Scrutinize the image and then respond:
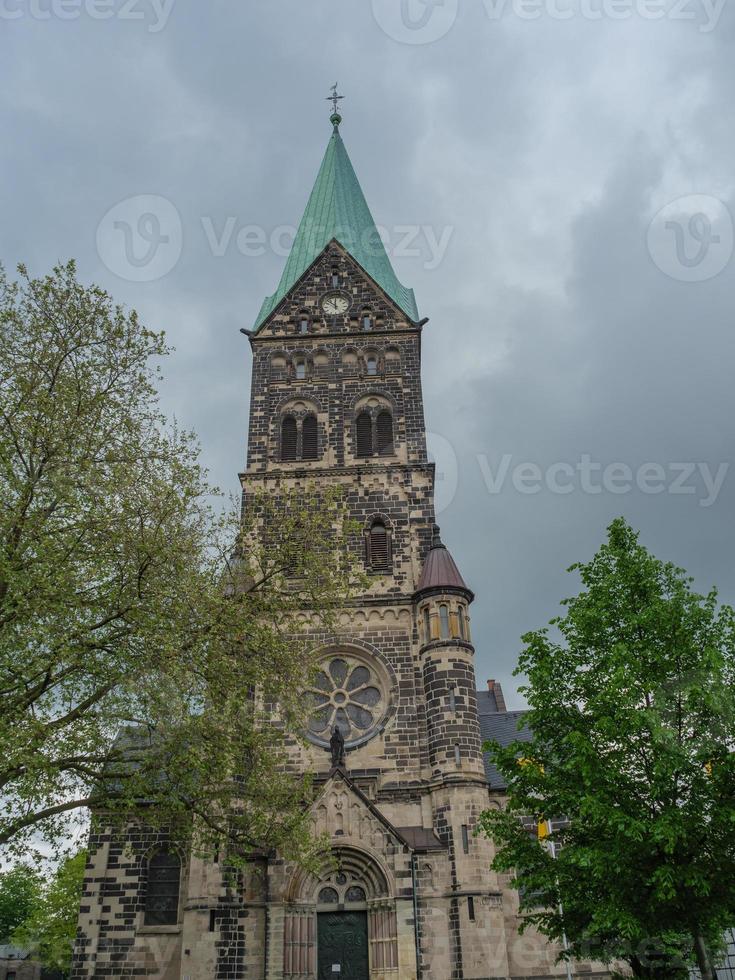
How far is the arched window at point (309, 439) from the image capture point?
32.4 m

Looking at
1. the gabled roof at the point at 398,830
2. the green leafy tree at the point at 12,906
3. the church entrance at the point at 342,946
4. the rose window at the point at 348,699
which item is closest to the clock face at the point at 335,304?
the rose window at the point at 348,699

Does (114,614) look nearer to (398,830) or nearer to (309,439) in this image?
(398,830)

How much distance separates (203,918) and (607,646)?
43.2 feet

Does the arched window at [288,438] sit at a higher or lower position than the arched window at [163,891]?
higher

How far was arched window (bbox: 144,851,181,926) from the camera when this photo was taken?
78.7 ft

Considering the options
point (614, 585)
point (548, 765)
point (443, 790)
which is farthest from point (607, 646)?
point (443, 790)

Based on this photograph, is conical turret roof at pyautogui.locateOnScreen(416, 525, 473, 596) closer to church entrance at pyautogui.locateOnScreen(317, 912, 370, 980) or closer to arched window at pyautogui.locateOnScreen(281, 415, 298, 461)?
arched window at pyautogui.locateOnScreen(281, 415, 298, 461)

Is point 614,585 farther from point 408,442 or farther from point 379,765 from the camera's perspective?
point 408,442

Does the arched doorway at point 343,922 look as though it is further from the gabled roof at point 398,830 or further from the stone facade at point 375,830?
the gabled roof at point 398,830

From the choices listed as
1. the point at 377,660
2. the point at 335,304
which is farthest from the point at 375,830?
the point at 335,304

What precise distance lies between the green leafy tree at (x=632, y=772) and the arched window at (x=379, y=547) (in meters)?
11.9

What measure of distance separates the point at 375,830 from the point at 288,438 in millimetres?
15479

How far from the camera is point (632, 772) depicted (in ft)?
51.0

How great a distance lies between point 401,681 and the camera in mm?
26703
